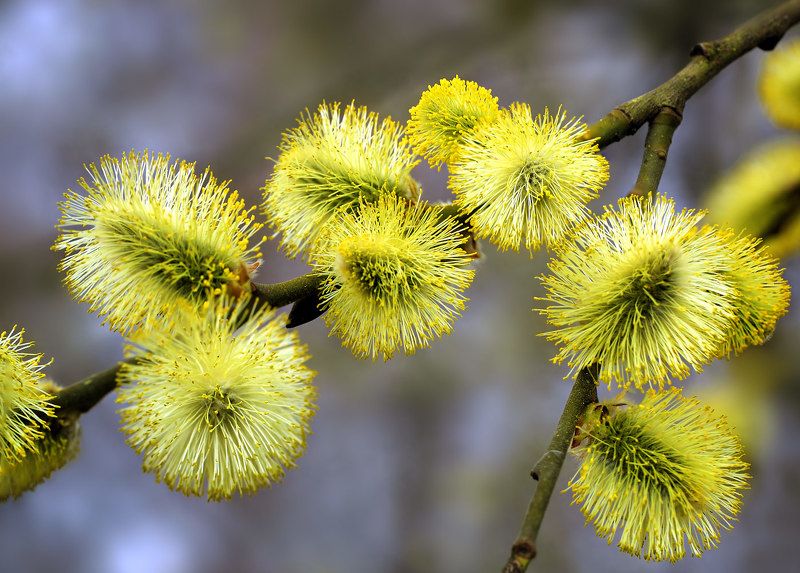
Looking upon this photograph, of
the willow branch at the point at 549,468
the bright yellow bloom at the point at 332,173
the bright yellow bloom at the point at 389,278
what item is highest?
the bright yellow bloom at the point at 332,173

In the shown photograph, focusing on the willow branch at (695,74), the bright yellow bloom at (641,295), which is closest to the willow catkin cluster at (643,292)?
the bright yellow bloom at (641,295)

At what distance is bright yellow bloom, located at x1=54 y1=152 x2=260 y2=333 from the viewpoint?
63cm

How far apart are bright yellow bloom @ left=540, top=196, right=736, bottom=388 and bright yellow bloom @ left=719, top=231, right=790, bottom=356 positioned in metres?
0.02

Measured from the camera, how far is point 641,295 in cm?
64

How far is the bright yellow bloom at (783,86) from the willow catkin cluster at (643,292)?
1.38 ft

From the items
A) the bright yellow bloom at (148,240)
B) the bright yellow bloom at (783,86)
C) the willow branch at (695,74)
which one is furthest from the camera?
the bright yellow bloom at (783,86)

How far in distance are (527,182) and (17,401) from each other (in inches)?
16.6

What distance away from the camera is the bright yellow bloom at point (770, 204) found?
100 cm

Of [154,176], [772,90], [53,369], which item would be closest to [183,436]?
[154,176]

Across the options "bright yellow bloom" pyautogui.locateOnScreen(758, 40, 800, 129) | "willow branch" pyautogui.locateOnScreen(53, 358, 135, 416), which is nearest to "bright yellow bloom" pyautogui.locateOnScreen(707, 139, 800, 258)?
"bright yellow bloom" pyautogui.locateOnScreen(758, 40, 800, 129)

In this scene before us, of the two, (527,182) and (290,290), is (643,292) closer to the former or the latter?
(527,182)

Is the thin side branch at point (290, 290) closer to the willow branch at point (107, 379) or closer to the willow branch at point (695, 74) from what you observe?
the willow branch at point (107, 379)

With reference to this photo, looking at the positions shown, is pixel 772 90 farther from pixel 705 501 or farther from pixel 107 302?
pixel 107 302

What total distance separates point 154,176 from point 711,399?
96 cm
